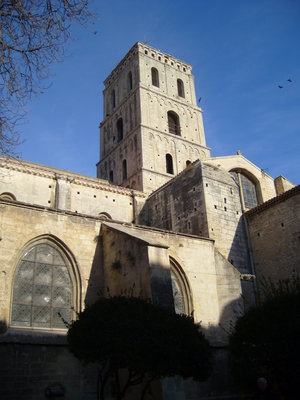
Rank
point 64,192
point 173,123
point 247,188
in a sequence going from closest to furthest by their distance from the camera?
point 64,192 < point 247,188 < point 173,123

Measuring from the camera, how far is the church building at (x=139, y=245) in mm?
10078

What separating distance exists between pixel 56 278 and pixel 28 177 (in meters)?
9.62

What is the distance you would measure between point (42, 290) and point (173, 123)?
2138 cm

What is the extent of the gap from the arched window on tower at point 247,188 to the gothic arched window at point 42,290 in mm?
10718

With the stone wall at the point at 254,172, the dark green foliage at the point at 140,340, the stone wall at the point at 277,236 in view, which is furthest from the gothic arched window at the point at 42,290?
the stone wall at the point at 254,172

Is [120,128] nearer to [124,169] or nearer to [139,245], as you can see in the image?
[124,169]

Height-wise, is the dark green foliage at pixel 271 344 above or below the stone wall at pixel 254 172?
below

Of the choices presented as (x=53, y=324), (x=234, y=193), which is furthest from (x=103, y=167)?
(x=53, y=324)

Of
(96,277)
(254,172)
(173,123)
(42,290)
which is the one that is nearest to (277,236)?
(254,172)

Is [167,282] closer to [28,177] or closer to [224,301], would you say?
[224,301]

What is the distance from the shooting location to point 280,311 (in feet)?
31.3

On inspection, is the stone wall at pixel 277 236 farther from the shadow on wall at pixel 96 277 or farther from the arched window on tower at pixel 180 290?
the shadow on wall at pixel 96 277

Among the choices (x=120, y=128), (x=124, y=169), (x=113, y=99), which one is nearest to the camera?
→ (x=124, y=169)

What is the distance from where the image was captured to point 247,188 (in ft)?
68.9
